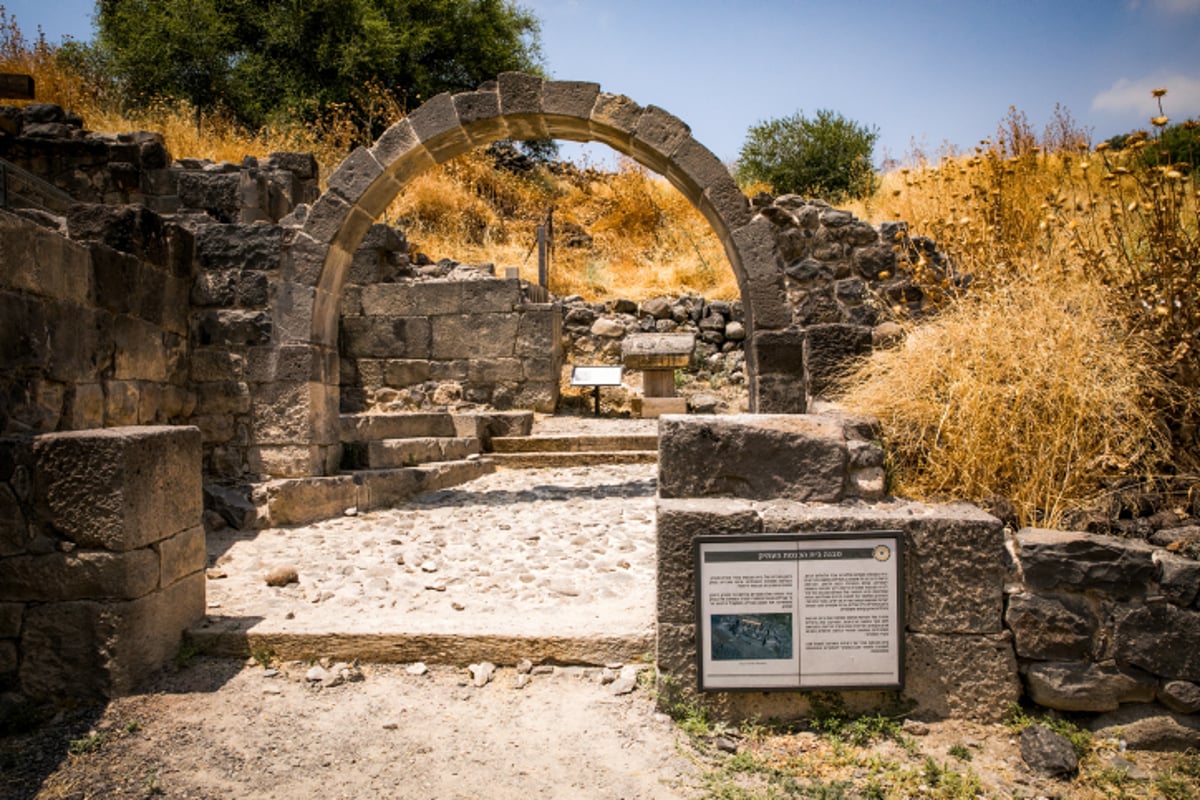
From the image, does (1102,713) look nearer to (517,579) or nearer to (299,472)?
(517,579)

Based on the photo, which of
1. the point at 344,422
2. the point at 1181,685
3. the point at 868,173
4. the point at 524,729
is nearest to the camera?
the point at 1181,685

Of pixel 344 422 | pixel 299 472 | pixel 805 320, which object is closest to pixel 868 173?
pixel 805 320

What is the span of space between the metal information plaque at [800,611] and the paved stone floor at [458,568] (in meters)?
0.67

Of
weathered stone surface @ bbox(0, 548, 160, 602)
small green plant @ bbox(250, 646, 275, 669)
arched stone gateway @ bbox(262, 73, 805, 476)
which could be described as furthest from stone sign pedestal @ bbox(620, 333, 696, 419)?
weathered stone surface @ bbox(0, 548, 160, 602)

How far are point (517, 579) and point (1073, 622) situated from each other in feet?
8.91

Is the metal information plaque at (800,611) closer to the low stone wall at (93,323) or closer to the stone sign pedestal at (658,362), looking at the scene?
the low stone wall at (93,323)

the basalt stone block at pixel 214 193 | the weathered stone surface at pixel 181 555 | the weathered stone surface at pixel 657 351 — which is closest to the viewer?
the weathered stone surface at pixel 181 555

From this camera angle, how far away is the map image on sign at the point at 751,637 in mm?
2773

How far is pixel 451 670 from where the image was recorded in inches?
130

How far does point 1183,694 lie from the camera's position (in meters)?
2.66

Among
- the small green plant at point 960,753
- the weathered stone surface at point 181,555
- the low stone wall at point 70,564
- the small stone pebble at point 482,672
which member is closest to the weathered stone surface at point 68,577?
the low stone wall at point 70,564

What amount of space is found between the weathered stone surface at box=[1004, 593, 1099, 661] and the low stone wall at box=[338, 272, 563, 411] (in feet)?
24.1

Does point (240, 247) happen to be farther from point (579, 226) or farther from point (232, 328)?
point (579, 226)

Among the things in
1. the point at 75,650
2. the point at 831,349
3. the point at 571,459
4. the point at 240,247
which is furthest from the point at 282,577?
the point at 571,459
